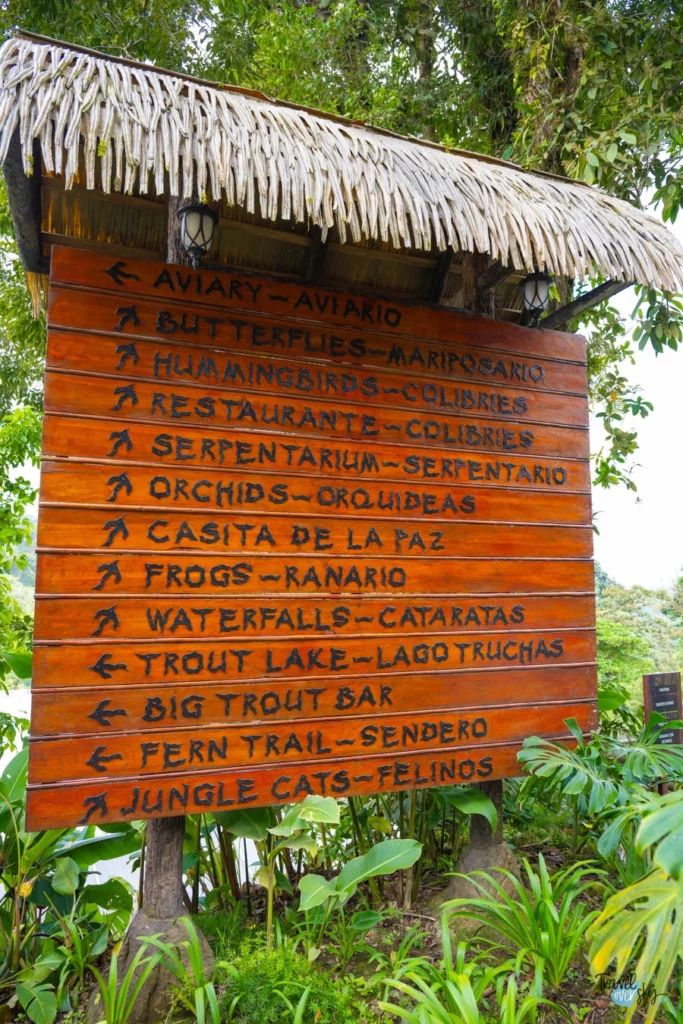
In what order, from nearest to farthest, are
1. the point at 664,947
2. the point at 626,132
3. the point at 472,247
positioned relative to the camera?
the point at 664,947
the point at 472,247
the point at 626,132

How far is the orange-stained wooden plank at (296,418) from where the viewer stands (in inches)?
96.7

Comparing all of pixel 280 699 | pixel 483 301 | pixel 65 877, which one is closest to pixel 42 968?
pixel 65 877

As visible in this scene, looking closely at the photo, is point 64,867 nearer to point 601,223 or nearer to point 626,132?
point 601,223

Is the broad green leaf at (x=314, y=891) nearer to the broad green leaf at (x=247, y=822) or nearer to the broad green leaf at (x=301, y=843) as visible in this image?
the broad green leaf at (x=301, y=843)

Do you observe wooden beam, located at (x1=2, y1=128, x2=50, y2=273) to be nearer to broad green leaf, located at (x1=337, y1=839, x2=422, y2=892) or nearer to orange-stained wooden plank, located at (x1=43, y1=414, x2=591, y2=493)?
orange-stained wooden plank, located at (x1=43, y1=414, x2=591, y2=493)

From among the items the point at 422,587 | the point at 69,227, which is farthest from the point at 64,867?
the point at 69,227

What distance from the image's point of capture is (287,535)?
2672 millimetres

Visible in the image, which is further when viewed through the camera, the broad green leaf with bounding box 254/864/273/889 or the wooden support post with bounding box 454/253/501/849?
the wooden support post with bounding box 454/253/501/849

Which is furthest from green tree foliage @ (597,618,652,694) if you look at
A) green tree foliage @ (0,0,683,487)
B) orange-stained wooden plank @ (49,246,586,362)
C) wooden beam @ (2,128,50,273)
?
wooden beam @ (2,128,50,273)

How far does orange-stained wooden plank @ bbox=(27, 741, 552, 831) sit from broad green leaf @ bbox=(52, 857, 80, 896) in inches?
19.0

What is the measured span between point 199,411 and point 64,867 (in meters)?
1.81

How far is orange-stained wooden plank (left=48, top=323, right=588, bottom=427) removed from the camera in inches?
98.0

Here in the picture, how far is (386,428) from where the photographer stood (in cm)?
290

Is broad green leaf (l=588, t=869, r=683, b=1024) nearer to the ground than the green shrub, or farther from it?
farther from it
